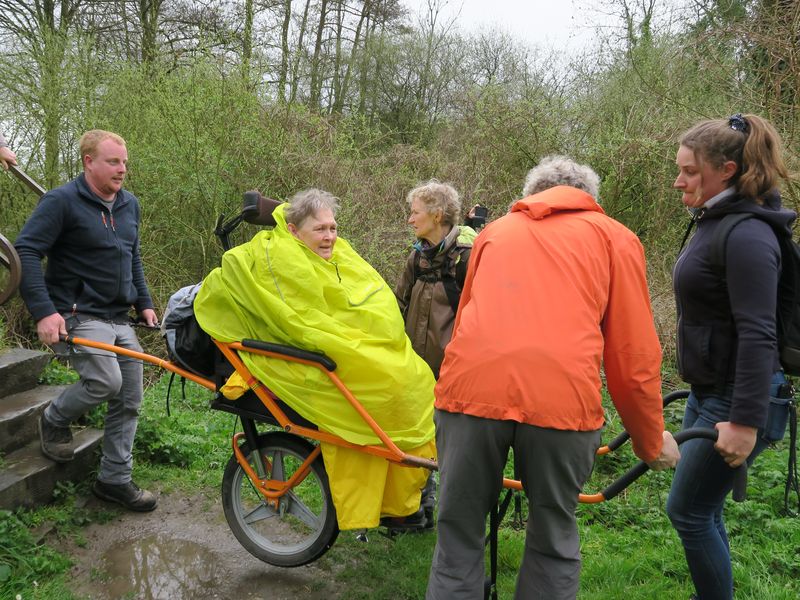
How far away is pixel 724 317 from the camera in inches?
86.7

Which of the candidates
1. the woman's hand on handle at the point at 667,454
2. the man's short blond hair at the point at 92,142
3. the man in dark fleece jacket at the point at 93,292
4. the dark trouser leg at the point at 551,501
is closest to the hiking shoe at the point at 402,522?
the dark trouser leg at the point at 551,501

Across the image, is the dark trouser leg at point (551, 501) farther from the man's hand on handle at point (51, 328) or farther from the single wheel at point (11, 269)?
the single wheel at point (11, 269)

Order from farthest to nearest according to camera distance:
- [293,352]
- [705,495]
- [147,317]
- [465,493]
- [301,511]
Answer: [147,317], [301,511], [293,352], [705,495], [465,493]

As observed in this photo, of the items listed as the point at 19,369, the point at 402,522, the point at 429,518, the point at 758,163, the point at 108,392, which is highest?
the point at 758,163

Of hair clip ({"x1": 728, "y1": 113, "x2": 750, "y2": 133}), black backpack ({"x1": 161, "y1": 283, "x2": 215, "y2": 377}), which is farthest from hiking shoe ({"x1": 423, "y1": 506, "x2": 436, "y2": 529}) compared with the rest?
hair clip ({"x1": 728, "y1": 113, "x2": 750, "y2": 133})

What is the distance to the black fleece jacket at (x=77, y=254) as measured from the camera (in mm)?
3295

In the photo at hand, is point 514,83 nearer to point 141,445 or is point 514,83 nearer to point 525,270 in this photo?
point 141,445

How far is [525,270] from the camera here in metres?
1.99

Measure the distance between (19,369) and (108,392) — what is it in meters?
1.15

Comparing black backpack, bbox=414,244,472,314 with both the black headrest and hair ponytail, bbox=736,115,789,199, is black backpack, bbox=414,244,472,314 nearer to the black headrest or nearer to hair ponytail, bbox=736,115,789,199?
the black headrest

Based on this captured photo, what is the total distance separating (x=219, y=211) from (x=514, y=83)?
229 inches

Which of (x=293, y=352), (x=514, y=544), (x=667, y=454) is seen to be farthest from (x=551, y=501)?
(x=514, y=544)

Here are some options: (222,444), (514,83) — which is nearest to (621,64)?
(514,83)

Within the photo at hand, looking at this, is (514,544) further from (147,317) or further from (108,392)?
(147,317)
